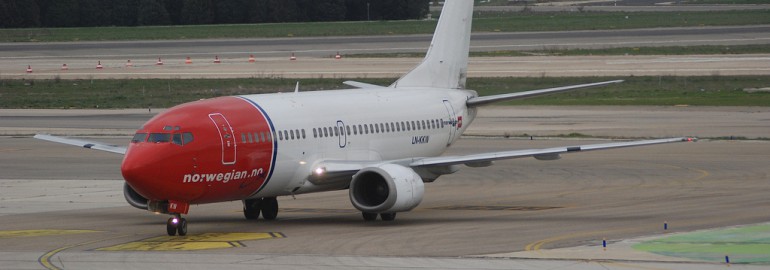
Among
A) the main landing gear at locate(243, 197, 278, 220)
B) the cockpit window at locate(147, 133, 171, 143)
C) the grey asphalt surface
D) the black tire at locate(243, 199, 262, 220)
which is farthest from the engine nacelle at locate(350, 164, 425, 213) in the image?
the grey asphalt surface

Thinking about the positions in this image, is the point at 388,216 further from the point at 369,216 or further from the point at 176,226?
the point at 176,226

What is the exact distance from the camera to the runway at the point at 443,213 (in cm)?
2742

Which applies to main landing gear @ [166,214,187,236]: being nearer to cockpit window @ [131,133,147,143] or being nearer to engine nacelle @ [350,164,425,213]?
cockpit window @ [131,133,147,143]

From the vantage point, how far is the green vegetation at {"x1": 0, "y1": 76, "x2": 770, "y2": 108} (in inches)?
2877

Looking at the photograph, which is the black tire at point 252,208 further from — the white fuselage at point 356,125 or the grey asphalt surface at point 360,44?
the grey asphalt surface at point 360,44

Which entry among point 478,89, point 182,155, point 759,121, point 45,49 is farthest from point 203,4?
point 182,155

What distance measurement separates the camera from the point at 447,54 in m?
41.7

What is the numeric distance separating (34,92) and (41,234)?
5352 cm

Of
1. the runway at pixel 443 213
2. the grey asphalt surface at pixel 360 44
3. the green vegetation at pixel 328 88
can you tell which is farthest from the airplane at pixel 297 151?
the grey asphalt surface at pixel 360 44

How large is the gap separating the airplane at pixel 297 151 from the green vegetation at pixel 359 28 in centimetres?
9381

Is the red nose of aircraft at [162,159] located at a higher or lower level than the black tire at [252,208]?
higher

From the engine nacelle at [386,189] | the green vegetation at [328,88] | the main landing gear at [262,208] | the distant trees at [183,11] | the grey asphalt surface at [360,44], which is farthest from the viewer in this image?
the distant trees at [183,11]

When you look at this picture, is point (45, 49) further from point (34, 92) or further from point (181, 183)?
point (181, 183)

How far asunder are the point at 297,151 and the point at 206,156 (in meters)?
3.28
